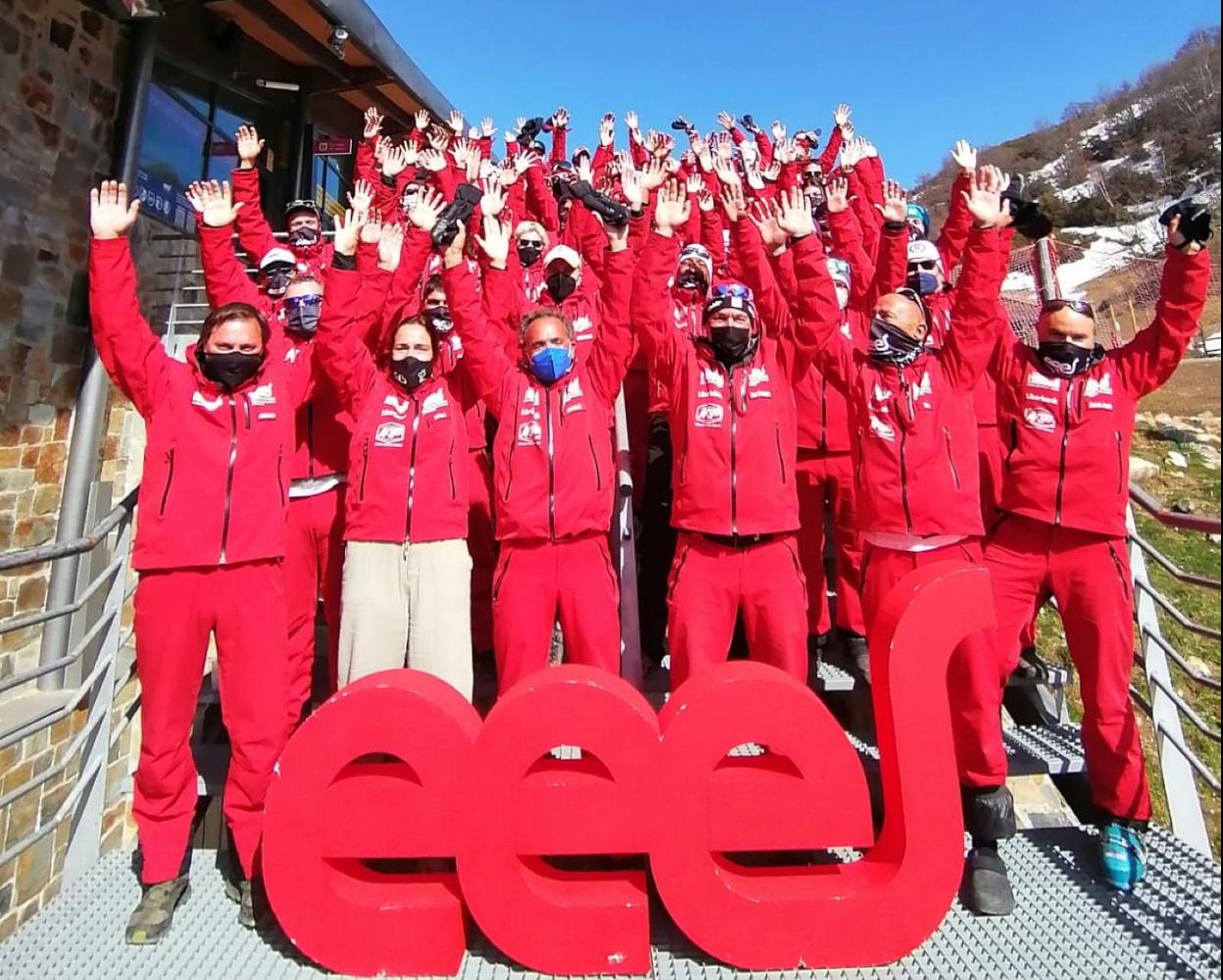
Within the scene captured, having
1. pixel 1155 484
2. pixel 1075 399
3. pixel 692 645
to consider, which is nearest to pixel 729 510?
pixel 692 645

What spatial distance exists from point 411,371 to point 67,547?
2013 mm

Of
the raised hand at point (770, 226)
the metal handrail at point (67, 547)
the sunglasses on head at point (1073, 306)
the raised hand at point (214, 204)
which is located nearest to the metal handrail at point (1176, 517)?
the sunglasses on head at point (1073, 306)

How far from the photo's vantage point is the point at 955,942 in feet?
10.9

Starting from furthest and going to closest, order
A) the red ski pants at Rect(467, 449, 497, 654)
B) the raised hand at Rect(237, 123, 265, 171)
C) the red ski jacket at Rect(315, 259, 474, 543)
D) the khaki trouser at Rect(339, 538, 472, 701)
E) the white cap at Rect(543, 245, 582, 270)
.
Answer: the raised hand at Rect(237, 123, 265, 171)
the white cap at Rect(543, 245, 582, 270)
the red ski pants at Rect(467, 449, 497, 654)
the red ski jacket at Rect(315, 259, 474, 543)
the khaki trouser at Rect(339, 538, 472, 701)

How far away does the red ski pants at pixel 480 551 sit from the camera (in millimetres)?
5043

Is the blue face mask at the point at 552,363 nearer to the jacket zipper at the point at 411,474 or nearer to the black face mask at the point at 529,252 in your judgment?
the jacket zipper at the point at 411,474

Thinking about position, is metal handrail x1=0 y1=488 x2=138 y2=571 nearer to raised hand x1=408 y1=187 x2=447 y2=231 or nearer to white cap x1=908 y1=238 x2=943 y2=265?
raised hand x1=408 y1=187 x2=447 y2=231

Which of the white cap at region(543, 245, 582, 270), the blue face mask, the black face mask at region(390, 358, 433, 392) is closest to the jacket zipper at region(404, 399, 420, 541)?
the black face mask at region(390, 358, 433, 392)

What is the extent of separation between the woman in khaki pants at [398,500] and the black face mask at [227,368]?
1.28 feet

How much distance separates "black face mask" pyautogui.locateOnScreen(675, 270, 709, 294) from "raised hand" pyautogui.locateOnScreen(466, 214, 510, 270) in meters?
1.54

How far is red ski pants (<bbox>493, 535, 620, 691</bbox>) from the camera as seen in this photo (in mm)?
3859

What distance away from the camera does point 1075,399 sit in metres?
4.06

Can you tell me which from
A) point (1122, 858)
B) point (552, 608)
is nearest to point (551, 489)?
point (552, 608)

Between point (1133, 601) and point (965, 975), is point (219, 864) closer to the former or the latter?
point (965, 975)
